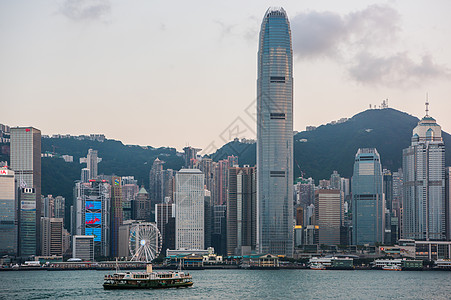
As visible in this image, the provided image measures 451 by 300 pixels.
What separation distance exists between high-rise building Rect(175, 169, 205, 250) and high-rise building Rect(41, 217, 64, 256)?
28663mm

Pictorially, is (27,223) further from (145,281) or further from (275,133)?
(145,281)

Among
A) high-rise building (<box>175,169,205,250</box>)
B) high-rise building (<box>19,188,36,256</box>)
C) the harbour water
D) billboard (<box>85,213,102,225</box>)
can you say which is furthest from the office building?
the harbour water

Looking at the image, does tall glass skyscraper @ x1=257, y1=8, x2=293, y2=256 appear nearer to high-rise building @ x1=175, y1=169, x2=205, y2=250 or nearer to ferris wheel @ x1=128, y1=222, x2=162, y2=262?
high-rise building @ x1=175, y1=169, x2=205, y2=250

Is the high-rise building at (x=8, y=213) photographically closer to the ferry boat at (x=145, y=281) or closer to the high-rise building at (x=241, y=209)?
the high-rise building at (x=241, y=209)

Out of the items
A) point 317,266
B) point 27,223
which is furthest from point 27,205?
point 317,266

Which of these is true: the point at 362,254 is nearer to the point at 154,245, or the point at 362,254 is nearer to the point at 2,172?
the point at 154,245

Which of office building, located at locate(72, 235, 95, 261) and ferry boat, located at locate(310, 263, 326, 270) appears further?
office building, located at locate(72, 235, 95, 261)

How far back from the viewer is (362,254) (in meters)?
184

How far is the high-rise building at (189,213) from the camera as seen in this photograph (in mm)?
196000

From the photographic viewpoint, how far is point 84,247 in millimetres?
188000

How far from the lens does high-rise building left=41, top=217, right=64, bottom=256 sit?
634ft

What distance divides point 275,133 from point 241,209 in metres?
25.9

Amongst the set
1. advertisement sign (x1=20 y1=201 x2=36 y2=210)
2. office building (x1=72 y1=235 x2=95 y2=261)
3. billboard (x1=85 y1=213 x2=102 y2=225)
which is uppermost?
advertisement sign (x1=20 y1=201 x2=36 y2=210)

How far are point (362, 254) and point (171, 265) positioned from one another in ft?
152
